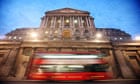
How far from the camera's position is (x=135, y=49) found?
74.9 feet

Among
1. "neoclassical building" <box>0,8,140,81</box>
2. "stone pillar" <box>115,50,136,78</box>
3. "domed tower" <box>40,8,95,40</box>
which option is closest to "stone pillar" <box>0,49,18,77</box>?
"neoclassical building" <box>0,8,140,81</box>

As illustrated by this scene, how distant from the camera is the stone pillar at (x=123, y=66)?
19.6 m

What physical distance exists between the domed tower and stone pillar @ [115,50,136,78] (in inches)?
581

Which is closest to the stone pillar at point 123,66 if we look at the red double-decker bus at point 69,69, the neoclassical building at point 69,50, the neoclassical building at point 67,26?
the neoclassical building at point 69,50

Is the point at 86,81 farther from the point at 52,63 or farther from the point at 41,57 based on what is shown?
the point at 41,57

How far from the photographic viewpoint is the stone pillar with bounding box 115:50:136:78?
19641 millimetres

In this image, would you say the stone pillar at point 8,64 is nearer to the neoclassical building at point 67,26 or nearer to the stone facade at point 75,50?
the stone facade at point 75,50

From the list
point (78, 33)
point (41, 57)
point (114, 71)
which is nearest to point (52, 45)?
point (41, 57)

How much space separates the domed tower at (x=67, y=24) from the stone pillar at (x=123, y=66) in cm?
1475

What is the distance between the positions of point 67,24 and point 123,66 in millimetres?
24676

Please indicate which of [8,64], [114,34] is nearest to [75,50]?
[8,64]

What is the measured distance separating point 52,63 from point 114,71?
35.4ft

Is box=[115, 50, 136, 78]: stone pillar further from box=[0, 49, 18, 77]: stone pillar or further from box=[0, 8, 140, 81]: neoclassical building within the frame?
box=[0, 49, 18, 77]: stone pillar

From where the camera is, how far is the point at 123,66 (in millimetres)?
20734
